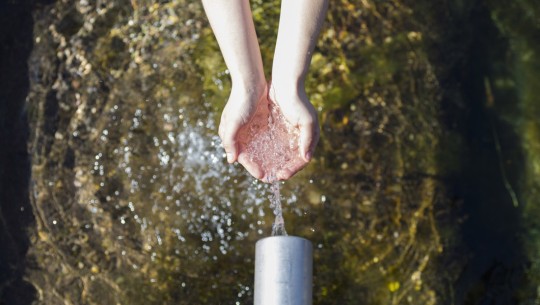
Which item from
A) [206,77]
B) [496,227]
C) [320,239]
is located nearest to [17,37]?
[206,77]

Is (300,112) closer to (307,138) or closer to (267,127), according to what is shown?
(307,138)

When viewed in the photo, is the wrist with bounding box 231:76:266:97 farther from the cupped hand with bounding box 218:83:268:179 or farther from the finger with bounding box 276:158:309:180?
the finger with bounding box 276:158:309:180

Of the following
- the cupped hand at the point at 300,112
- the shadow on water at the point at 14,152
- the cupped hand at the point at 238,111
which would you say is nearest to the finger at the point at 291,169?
the cupped hand at the point at 300,112

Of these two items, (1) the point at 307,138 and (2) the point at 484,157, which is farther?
(2) the point at 484,157

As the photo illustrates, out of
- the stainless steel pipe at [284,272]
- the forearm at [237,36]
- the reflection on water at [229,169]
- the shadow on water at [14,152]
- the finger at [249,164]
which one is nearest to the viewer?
the stainless steel pipe at [284,272]

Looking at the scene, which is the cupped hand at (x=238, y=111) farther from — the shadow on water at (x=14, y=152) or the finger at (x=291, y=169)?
the shadow on water at (x=14, y=152)

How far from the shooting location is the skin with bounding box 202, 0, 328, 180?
2.21 m

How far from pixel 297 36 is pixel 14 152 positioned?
170 centimetres

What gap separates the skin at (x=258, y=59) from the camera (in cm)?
221

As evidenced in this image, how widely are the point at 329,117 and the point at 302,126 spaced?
830mm

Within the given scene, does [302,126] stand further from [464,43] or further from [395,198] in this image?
[464,43]

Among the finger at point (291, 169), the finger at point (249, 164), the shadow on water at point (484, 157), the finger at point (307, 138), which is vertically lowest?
the shadow on water at point (484, 157)

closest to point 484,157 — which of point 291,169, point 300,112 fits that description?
point 291,169

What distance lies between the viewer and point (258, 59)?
7.46 ft
